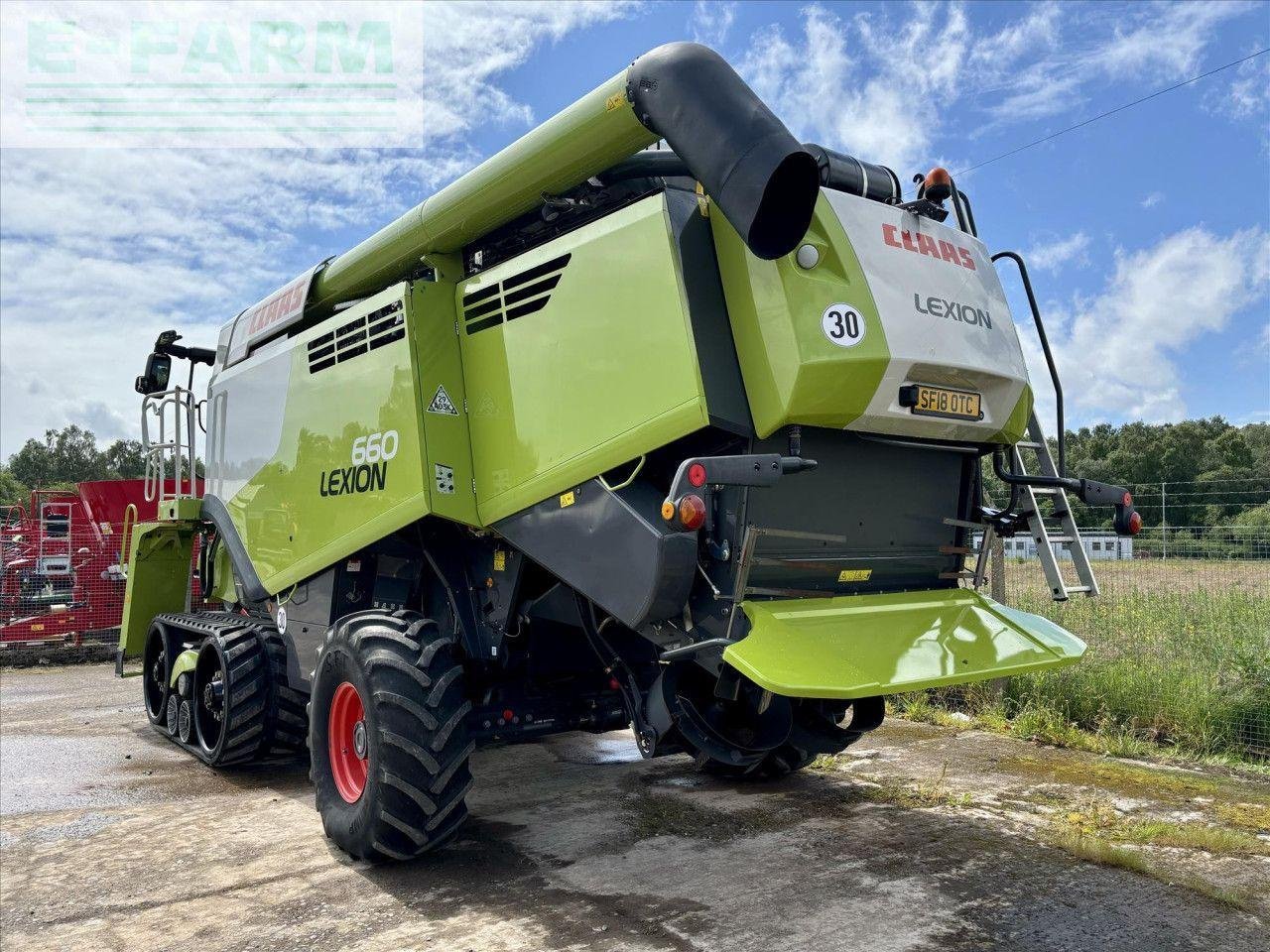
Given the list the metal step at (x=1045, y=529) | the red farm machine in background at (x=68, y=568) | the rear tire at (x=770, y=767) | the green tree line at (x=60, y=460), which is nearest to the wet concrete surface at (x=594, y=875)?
the rear tire at (x=770, y=767)

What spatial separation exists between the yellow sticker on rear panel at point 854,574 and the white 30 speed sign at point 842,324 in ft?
3.52

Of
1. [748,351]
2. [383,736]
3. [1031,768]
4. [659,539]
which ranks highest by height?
[748,351]

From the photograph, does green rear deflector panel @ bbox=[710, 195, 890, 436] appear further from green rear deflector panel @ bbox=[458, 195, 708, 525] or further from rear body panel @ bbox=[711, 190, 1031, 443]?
green rear deflector panel @ bbox=[458, 195, 708, 525]

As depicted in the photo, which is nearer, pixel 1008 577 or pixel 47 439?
pixel 1008 577

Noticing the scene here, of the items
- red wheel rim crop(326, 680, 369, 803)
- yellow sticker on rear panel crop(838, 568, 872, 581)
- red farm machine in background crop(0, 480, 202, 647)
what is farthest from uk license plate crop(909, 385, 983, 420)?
red farm machine in background crop(0, 480, 202, 647)

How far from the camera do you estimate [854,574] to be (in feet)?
14.2

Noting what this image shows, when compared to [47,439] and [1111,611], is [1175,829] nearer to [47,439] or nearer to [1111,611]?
[1111,611]

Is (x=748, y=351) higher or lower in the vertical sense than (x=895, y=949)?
higher

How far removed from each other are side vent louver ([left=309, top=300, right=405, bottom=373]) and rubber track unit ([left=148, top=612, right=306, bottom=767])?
75.1 inches

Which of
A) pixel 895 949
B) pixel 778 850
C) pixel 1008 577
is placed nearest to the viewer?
pixel 895 949

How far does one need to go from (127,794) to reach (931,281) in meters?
5.48

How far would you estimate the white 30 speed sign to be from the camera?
374 centimetres

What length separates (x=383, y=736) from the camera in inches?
171

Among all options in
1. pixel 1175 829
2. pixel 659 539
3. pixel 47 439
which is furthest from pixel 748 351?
pixel 47 439
